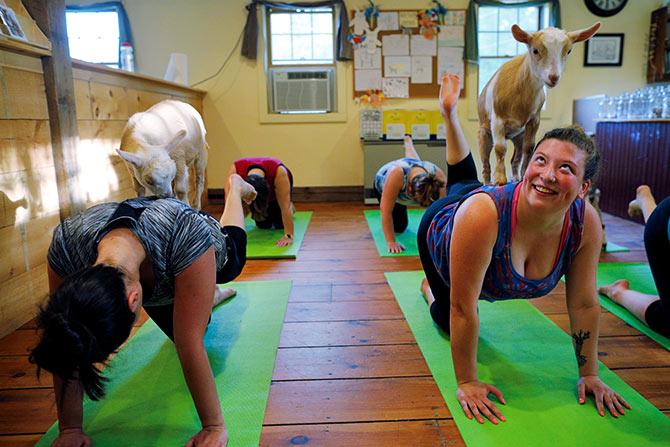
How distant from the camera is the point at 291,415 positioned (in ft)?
4.80

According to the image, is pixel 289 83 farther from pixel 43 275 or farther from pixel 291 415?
pixel 291 415

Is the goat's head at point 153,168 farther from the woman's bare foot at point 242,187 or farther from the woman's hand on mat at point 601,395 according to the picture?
the woman's hand on mat at point 601,395

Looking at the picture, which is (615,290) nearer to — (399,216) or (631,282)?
(631,282)

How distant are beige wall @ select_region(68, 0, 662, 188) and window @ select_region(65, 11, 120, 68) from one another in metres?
0.26

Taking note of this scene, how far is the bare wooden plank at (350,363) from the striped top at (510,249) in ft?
1.34

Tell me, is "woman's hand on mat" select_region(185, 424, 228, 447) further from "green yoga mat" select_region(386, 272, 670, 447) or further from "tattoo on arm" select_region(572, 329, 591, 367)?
"tattoo on arm" select_region(572, 329, 591, 367)

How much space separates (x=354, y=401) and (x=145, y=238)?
0.81m

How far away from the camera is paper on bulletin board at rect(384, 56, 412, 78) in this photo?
5137 millimetres

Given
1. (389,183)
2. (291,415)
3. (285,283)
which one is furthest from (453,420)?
(389,183)

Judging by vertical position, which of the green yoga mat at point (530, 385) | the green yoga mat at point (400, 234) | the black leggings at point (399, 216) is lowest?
the green yoga mat at point (530, 385)

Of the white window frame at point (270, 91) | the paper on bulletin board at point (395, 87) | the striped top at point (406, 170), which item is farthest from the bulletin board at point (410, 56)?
the striped top at point (406, 170)

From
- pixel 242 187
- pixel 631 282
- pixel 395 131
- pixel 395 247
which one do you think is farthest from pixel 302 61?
pixel 631 282

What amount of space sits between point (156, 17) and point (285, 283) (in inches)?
147

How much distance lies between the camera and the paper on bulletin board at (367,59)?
5125mm
